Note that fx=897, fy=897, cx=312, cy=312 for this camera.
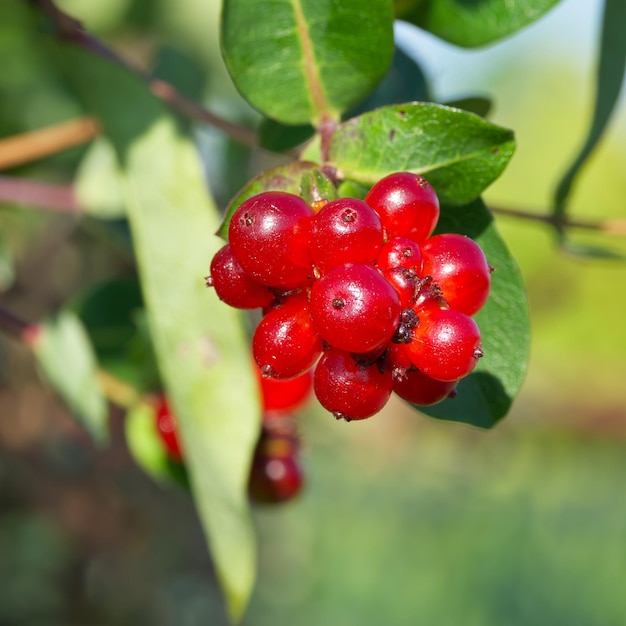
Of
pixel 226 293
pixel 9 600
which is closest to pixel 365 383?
pixel 226 293

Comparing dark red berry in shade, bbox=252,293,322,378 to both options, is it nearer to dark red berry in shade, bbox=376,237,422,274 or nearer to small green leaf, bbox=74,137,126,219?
dark red berry in shade, bbox=376,237,422,274

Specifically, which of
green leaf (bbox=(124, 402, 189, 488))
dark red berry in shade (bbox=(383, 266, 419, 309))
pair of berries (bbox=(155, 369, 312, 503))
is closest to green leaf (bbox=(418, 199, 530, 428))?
dark red berry in shade (bbox=(383, 266, 419, 309))

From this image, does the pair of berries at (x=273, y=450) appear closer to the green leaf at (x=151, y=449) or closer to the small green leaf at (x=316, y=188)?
the green leaf at (x=151, y=449)

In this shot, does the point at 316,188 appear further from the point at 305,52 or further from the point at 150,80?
the point at 150,80

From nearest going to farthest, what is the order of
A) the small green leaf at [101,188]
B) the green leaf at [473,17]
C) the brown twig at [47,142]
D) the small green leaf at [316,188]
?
the small green leaf at [316,188], the green leaf at [473,17], the brown twig at [47,142], the small green leaf at [101,188]

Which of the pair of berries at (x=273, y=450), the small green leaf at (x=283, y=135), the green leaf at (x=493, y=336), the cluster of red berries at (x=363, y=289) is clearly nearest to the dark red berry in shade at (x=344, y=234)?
the cluster of red berries at (x=363, y=289)
